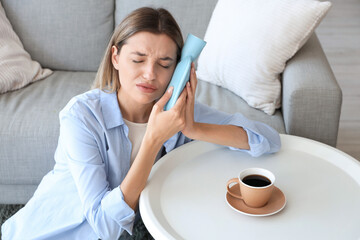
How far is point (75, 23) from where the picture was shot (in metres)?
2.31

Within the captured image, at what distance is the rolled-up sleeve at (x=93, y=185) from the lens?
1.22 metres

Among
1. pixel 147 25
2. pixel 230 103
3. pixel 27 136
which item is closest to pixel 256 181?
pixel 147 25

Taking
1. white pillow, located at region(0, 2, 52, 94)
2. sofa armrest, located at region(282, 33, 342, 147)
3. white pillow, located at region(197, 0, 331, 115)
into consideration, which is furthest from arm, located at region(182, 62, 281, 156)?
white pillow, located at region(0, 2, 52, 94)

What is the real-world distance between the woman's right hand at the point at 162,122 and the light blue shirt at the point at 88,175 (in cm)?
17

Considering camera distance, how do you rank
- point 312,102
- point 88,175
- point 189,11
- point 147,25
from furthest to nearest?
point 189,11 < point 312,102 < point 147,25 < point 88,175

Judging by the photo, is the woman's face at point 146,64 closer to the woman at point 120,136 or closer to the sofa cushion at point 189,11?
the woman at point 120,136

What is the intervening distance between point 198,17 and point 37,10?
0.80m

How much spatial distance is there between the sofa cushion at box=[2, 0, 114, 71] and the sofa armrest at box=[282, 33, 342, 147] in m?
1.01

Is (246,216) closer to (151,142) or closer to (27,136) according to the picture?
(151,142)

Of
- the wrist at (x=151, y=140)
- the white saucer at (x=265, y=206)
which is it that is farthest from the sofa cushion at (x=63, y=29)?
the white saucer at (x=265, y=206)

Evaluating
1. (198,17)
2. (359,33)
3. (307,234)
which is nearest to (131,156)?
(307,234)

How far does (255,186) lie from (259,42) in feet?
3.01

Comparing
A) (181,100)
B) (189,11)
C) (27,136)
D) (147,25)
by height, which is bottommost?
(27,136)

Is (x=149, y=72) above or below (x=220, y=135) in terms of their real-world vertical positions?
above
